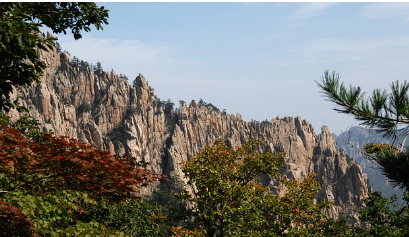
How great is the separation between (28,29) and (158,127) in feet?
448

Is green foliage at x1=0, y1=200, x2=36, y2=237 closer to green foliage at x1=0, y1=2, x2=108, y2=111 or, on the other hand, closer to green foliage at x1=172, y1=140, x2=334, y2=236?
green foliage at x1=0, y1=2, x2=108, y2=111

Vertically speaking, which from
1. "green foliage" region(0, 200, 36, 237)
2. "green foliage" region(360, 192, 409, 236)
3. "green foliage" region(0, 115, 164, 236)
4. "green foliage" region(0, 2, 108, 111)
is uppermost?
"green foliage" region(0, 2, 108, 111)

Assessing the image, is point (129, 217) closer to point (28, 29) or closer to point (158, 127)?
point (28, 29)

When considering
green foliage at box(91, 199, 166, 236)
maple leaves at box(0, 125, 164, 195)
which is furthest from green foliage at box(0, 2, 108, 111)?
green foliage at box(91, 199, 166, 236)

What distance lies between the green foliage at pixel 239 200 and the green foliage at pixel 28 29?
35.2 feet

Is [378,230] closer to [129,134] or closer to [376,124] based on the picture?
[376,124]

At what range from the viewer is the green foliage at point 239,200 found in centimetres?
1848

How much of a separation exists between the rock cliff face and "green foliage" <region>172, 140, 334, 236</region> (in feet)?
300

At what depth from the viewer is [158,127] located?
143625 millimetres

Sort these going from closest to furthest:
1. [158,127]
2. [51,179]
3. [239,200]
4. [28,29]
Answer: [28,29] → [51,179] → [239,200] → [158,127]

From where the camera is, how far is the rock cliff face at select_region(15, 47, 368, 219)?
122562 millimetres

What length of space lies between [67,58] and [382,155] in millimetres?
142443

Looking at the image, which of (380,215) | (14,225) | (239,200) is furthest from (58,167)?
(380,215)

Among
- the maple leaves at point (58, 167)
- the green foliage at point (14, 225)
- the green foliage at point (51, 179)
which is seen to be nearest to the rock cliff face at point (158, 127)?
the green foliage at point (51, 179)
